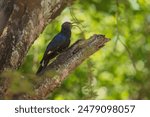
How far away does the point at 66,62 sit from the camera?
238 cm

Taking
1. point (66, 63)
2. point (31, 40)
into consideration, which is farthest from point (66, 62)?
point (31, 40)

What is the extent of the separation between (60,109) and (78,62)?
20cm

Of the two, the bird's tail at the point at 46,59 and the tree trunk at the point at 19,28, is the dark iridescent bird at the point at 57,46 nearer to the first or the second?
the bird's tail at the point at 46,59

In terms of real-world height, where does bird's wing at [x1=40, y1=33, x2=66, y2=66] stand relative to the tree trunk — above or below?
below

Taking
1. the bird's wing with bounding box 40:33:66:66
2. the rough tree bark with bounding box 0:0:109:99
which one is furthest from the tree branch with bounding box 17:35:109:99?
the bird's wing with bounding box 40:33:66:66

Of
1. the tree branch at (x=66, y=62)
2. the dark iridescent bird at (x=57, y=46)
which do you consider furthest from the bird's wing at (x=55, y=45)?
the tree branch at (x=66, y=62)

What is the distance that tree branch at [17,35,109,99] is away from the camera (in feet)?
7.53

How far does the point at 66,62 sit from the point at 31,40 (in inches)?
6.4

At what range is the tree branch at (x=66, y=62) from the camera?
7.53 feet

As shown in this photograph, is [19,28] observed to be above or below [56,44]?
above

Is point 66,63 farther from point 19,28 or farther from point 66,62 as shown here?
point 19,28

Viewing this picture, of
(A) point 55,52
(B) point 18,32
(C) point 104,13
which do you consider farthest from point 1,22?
(C) point 104,13

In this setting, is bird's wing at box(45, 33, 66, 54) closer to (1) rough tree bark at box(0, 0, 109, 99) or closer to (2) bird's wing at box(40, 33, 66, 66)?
(2) bird's wing at box(40, 33, 66, 66)

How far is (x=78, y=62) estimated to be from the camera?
239 cm
